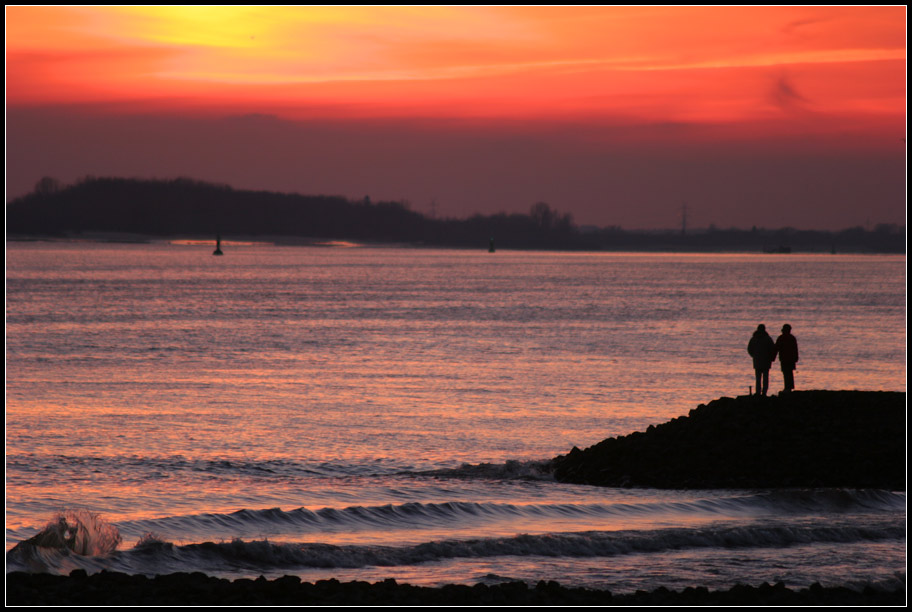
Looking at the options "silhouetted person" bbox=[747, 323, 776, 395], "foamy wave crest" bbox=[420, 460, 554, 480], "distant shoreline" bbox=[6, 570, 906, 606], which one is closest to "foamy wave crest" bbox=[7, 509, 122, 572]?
"distant shoreline" bbox=[6, 570, 906, 606]

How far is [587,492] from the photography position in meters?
19.7

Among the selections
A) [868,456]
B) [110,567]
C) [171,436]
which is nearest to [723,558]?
[868,456]

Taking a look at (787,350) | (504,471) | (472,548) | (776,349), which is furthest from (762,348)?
(472,548)

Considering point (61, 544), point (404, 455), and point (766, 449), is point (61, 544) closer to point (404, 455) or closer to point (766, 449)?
point (404, 455)

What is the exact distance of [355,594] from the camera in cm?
1164

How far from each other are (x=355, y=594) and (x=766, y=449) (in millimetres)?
11351

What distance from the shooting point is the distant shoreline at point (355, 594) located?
36.9 feet

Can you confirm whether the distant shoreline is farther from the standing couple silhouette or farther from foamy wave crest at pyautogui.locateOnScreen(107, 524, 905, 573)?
the standing couple silhouette

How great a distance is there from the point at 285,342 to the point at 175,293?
60.4 m

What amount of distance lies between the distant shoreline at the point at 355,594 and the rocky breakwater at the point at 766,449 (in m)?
7.59

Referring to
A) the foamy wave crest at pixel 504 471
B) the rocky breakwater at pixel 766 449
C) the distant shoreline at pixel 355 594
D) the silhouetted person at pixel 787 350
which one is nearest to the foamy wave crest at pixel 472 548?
the distant shoreline at pixel 355 594

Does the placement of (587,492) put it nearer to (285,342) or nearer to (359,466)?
(359,466)

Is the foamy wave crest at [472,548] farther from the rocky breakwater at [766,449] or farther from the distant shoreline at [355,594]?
the rocky breakwater at [766,449]

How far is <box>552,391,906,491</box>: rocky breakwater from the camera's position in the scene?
19828 mm
